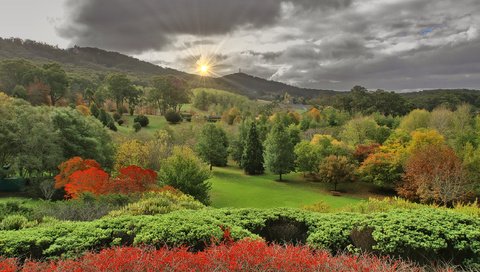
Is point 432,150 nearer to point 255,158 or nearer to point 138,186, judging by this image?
point 255,158

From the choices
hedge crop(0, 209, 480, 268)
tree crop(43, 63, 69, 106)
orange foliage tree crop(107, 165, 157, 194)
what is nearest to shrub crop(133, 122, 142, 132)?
tree crop(43, 63, 69, 106)

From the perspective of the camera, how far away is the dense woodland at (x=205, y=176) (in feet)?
31.6

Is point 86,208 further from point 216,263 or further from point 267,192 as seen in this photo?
point 267,192

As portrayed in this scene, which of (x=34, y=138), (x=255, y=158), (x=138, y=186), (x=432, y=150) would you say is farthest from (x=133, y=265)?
(x=255, y=158)

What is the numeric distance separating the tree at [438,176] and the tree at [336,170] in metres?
7.37

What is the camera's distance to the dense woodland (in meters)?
9.63

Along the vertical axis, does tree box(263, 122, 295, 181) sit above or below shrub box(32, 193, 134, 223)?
below

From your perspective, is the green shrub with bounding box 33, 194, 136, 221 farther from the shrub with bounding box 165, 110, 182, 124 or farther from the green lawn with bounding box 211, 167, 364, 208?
the shrub with bounding box 165, 110, 182, 124

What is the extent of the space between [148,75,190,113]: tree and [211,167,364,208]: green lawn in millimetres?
53042

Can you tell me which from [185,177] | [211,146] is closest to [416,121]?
[211,146]

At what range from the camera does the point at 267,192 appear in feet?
131

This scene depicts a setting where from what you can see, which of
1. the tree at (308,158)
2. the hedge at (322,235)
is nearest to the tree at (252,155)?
the tree at (308,158)

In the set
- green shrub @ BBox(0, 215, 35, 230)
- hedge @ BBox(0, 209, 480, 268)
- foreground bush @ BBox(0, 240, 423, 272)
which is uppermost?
foreground bush @ BBox(0, 240, 423, 272)

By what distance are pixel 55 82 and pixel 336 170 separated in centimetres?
7088
